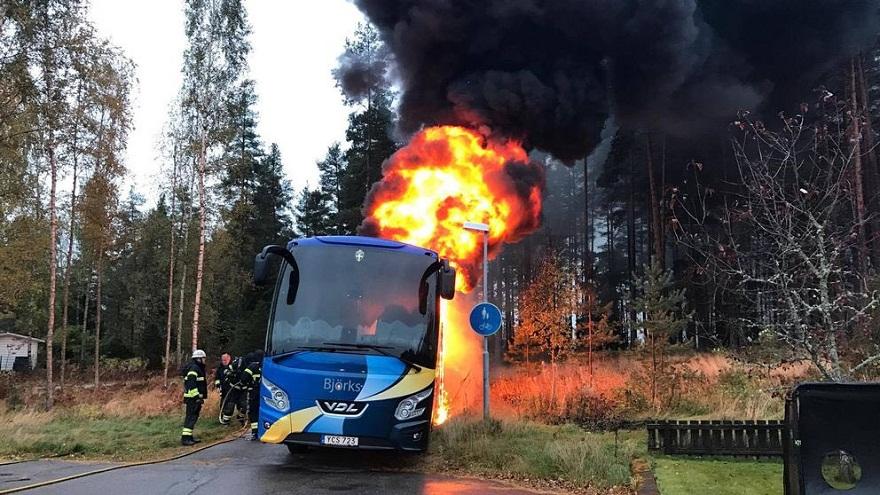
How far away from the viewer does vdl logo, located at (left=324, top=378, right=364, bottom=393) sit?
27.0ft

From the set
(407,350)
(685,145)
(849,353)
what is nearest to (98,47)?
(407,350)

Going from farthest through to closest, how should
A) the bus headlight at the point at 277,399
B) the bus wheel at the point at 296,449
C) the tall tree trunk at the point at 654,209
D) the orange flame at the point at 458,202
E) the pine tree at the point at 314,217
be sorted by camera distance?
the pine tree at the point at 314,217
the tall tree trunk at the point at 654,209
the orange flame at the point at 458,202
the bus wheel at the point at 296,449
the bus headlight at the point at 277,399

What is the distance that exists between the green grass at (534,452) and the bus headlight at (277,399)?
99.3 inches

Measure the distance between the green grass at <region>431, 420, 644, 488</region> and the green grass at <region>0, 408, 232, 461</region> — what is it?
4.59 meters

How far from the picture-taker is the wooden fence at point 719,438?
9.12 m

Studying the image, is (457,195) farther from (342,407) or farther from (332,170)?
(332,170)

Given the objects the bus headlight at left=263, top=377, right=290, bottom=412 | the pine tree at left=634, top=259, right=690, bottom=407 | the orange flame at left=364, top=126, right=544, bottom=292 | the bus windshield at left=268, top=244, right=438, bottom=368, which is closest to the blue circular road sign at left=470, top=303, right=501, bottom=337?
the bus windshield at left=268, top=244, right=438, bottom=368

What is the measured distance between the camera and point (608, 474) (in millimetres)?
7977

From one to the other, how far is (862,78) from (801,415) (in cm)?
2247

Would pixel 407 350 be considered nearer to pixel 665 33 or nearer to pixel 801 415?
pixel 801 415

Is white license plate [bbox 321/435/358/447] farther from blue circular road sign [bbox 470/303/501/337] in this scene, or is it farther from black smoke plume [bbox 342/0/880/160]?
black smoke plume [bbox 342/0/880/160]

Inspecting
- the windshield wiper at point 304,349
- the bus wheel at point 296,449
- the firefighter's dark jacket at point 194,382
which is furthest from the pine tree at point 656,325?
the firefighter's dark jacket at point 194,382

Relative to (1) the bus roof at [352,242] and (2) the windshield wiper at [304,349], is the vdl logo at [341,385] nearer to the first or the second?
(2) the windshield wiper at [304,349]

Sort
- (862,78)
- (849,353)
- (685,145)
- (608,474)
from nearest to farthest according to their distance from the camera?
(608,474)
(849,353)
(862,78)
(685,145)
